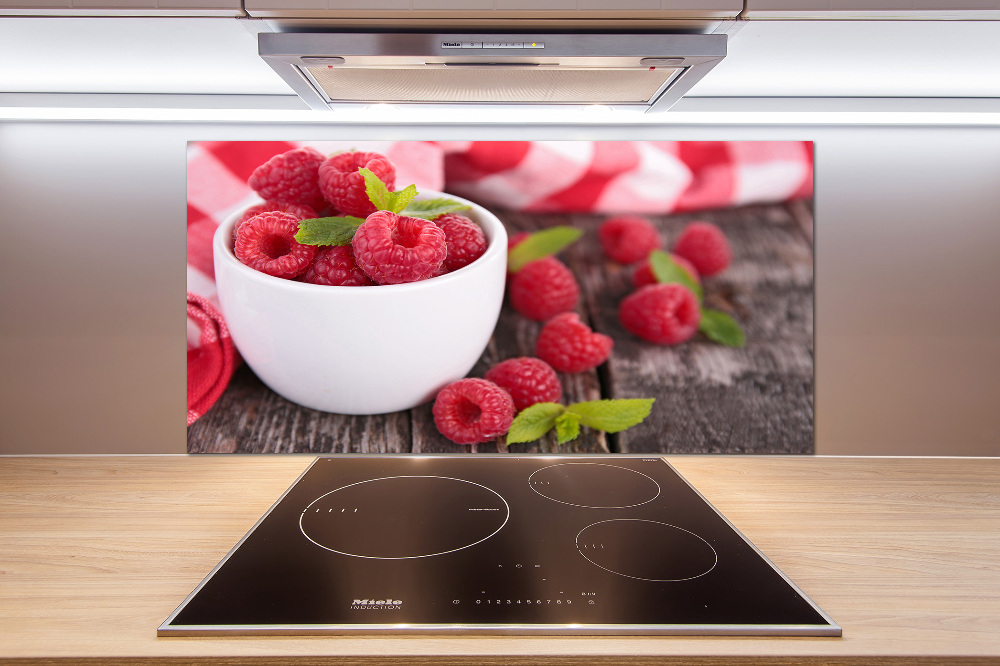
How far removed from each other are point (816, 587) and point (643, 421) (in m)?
0.47

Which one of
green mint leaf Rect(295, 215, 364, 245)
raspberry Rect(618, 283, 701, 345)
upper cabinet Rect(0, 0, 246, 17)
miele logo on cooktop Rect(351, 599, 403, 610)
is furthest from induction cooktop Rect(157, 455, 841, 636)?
upper cabinet Rect(0, 0, 246, 17)

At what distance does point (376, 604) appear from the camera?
2.07 feet

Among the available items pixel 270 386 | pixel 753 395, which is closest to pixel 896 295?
pixel 753 395

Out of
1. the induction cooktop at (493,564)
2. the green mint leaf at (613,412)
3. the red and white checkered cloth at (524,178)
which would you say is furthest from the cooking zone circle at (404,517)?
the red and white checkered cloth at (524,178)

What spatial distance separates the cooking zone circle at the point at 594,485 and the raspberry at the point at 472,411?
0.10 metres

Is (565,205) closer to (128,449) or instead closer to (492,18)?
(492,18)

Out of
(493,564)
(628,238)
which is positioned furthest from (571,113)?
(493,564)

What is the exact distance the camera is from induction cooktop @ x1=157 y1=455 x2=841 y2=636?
0.61 m

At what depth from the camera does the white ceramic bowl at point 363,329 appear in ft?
3.15

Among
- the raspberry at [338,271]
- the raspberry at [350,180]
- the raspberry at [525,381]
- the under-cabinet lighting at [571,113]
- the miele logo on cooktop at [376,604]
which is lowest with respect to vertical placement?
the miele logo on cooktop at [376,604]

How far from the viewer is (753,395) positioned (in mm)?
1140

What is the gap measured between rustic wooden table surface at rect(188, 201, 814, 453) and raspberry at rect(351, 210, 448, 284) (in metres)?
0.23

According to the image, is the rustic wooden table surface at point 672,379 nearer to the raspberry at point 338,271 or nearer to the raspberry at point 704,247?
the raspberry at point 704,247

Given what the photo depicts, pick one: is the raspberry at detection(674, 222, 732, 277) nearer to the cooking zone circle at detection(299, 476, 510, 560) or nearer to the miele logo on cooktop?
the cooking zone circle at detection(299, 476, 510, 560)
